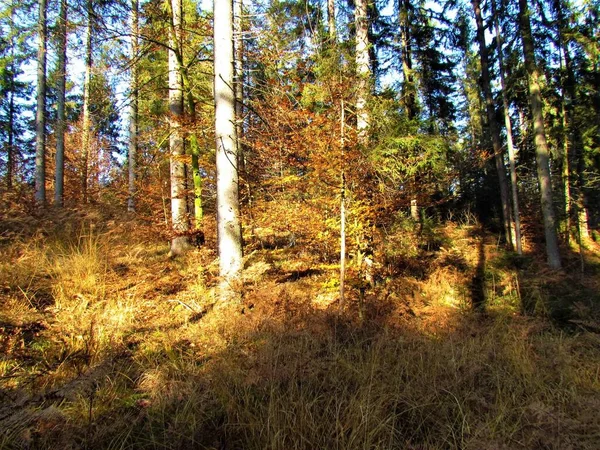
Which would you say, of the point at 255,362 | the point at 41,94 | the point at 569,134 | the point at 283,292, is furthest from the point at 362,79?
the point at 569,134

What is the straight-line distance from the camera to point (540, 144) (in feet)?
38.9

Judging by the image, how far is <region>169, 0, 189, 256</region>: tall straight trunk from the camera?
25.5 ft

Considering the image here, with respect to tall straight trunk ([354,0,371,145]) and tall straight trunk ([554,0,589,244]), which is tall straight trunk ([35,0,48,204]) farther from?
tall straight trunk ([554,0,589,244])

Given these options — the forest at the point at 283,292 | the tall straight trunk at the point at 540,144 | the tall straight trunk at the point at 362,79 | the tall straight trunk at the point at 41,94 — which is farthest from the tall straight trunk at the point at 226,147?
the tall straight trunk at the point at 540,144

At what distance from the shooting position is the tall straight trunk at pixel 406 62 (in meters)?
12.1

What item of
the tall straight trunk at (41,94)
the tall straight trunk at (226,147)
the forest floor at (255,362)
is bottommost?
the forest floor at (255,362)

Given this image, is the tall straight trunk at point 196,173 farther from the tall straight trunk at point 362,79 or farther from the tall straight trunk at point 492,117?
the tall straight trunk at point 492,117

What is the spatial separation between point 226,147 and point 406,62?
1129 centimetres

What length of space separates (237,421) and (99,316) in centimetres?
235

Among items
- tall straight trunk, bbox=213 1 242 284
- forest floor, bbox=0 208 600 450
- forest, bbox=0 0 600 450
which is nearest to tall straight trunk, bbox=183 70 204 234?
forest, bbox=0 0 600 450

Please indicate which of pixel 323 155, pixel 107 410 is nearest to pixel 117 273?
pixel 107 410

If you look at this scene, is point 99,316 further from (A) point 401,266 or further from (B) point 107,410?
(A) point 401,266

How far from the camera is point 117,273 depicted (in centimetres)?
506

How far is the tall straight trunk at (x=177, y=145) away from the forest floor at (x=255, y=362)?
1.43 meters
